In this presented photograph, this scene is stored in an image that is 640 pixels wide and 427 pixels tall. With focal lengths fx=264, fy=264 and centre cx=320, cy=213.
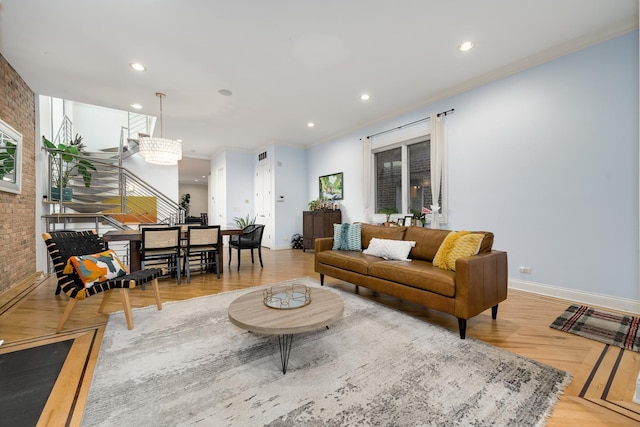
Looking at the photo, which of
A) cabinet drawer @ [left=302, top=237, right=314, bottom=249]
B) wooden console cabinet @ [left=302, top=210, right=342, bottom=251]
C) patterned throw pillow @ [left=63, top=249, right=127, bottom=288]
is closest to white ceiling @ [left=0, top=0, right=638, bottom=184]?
patterned throw pillow @ [left=63, top=249, right=127, bottom=288]

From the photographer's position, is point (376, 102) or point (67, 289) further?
point (376, 102)

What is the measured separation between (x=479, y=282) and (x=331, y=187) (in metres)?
4.85

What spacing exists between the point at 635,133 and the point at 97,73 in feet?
21.1

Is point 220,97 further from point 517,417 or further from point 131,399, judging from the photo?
point 517,417

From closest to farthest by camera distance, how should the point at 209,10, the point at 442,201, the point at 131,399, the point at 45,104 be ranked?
the point at 131,399, the point at 209,10, the point at 442,201, the point at 45,104

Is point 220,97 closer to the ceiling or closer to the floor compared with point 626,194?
closer to the ceiling

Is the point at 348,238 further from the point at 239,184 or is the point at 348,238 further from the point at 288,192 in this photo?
the point at 239,184

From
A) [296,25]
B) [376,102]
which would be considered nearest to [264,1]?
[296,25]

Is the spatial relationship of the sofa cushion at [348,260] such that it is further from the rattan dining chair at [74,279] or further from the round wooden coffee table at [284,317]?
the rattan dining chair at [74,279]

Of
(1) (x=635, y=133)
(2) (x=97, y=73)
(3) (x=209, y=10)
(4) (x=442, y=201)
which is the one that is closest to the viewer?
(3) (x=209, y=10)

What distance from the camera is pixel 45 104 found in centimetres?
472

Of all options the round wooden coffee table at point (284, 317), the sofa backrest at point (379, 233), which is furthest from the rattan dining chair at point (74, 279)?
the sofa backrest at point (379, 233)

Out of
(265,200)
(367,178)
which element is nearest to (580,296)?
(367,178)

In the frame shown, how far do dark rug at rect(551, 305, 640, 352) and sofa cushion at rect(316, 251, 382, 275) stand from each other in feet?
5.90
